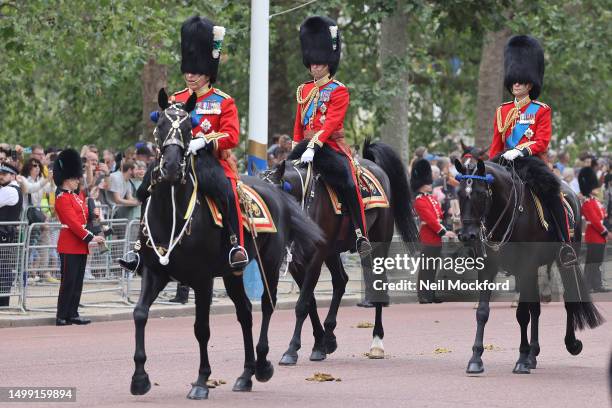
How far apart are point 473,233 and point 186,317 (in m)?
7.28

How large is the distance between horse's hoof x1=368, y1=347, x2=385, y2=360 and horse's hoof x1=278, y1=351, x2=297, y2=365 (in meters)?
0.85

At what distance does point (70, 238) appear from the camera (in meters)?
18.4

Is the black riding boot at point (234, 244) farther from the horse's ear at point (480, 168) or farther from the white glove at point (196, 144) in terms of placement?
the horse's ear at point (480, 168)

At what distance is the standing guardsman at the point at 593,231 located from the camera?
79.3ft

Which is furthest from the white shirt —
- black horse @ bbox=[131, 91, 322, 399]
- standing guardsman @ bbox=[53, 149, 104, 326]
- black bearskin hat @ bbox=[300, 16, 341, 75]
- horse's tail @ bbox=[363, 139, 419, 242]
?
black horse @ bbox=[131, 91, 322, 399]

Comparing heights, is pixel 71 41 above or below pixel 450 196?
above

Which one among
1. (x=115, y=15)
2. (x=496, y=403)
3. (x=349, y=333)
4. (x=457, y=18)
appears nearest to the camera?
(x=496, y=403)

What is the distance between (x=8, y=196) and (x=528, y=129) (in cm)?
755

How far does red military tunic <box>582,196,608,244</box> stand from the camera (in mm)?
24141

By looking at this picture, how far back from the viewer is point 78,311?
19.1m

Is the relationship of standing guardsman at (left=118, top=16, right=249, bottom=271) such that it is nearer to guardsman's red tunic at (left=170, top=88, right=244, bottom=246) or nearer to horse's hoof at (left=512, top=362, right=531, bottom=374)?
guardsman's red tunic at (left=170, top=88, right=244, bottom=246)

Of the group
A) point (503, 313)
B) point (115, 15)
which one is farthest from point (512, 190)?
point (115, 15)

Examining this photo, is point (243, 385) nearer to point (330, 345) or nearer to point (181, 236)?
point (181, 236)

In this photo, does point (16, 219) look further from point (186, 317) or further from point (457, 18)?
point (457, 18)
